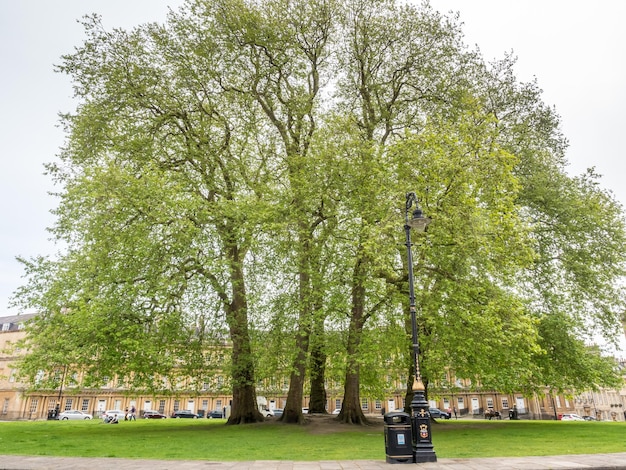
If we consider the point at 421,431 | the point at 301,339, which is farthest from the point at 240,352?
the point at 421,431

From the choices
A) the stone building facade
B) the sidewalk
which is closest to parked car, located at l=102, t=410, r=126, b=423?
the stone building facade

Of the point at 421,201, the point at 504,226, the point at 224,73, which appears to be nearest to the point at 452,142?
the point at 421,201

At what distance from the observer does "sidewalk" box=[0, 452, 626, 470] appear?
10.8m

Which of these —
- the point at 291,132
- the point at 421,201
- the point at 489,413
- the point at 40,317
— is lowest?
the point at 489,413

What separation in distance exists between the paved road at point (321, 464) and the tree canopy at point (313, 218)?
528 centimetres

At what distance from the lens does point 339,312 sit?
70.8 feet

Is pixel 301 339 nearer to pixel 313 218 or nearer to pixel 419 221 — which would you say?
pixel 313 218

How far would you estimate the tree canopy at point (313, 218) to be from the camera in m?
18.8

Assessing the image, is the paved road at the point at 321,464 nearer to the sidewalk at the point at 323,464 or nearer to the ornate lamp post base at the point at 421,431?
the sidewalk at the point at 323,464

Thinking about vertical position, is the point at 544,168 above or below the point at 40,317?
above

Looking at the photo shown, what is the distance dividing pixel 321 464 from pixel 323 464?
5cm

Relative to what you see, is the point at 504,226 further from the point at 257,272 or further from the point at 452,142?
the point at 257,272

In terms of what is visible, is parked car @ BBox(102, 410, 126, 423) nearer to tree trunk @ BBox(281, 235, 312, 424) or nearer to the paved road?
tree trunk @ BBox(281, 235, 312, 424)

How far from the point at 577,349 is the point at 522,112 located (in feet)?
45.1
